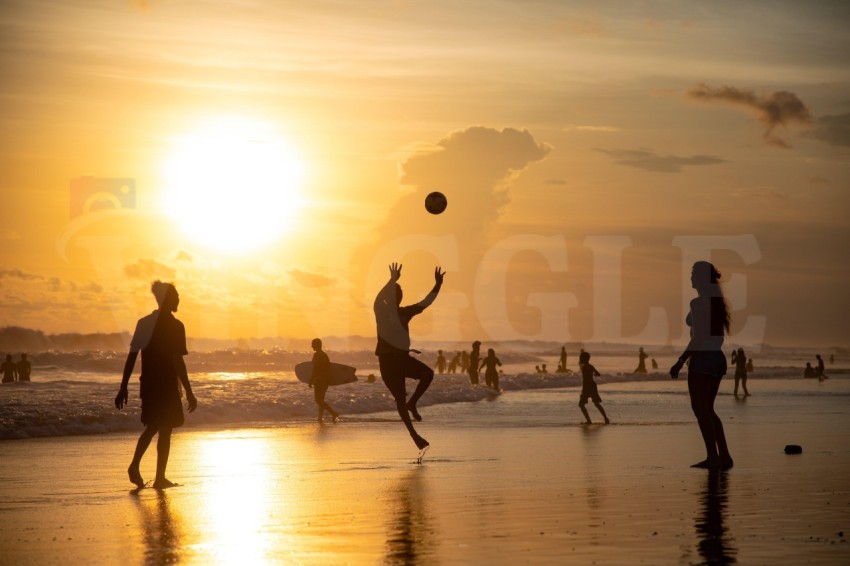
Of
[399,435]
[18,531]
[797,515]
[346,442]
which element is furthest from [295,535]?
Answer: [399,435]

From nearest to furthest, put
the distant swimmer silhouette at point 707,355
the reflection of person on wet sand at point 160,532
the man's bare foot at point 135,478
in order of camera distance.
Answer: the reflection of person on wet sand at point 160,532 → the man's bare foot at point 135,478 → the distant swimmer silhouette at point 707,355

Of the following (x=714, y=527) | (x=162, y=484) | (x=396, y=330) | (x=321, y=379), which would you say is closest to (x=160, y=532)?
(x=162, y=484)

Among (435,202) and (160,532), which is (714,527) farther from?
(435,202)

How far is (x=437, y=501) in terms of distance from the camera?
1120 centimetres

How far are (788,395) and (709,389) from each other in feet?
99.3

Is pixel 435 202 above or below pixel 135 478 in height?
above

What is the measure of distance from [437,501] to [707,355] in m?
4.65

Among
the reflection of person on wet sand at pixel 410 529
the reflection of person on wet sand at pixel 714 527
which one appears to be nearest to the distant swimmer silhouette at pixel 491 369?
the reflection of person on wet sand at pixel 714 527

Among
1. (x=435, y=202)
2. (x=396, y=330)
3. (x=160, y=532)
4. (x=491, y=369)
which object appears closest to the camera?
(x=160, y=532)

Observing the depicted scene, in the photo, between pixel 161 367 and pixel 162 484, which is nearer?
pixel 162 484

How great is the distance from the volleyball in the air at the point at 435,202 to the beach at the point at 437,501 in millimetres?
4501

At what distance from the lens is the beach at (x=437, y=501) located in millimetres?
8250

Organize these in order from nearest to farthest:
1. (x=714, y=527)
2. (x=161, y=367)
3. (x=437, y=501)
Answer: (x=714, y=527)
(x=437, y=501)
(x=161, y=367)

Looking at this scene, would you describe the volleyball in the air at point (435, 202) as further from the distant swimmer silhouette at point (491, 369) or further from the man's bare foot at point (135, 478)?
the distant swimmer silhouette at point (491, 369)
